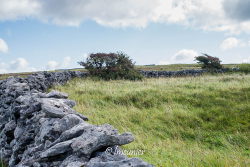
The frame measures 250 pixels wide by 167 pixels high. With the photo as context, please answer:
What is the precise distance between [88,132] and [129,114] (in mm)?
7940

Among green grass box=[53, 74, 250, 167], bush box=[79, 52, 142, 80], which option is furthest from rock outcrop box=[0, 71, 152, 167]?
bush box=[79, 52, 142, 80]

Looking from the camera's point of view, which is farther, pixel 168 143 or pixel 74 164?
pixel 168 143

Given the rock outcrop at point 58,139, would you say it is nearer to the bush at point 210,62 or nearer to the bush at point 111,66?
the bush at point 111,66

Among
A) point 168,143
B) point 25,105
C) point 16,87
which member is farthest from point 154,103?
point 25,105

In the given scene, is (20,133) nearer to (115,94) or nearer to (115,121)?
(115,121)

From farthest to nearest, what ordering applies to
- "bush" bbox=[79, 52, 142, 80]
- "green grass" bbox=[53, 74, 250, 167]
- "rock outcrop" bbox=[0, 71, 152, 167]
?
"bush" bbox=[79, 52, 142, 80], "green grass" bbox=[53, 74, 250, 167], "rock outcrop" bbox=[0, 71, 152, 167]

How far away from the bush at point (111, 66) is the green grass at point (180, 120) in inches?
355

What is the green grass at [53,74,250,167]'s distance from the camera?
670cm

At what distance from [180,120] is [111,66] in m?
16.4

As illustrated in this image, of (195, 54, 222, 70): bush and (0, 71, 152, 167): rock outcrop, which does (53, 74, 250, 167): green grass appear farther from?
(195, 54, 222, 70): bush

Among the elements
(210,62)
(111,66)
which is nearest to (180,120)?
(111,66)

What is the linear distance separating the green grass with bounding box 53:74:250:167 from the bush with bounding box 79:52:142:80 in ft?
29.6

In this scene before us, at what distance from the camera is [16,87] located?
10.2 metres

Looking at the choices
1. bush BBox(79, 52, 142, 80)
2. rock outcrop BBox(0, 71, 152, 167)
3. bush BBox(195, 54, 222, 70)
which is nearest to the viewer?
rock outcrop BBox(0, 71, 152, 167)
